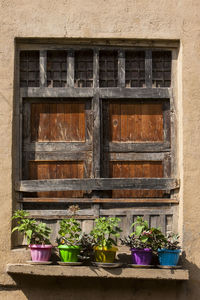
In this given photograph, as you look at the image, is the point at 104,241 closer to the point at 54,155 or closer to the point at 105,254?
the point at 105,254

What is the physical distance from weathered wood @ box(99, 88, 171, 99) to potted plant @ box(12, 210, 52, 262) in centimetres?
167

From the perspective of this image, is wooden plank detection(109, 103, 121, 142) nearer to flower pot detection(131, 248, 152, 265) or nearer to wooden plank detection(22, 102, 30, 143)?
wooden plank detection(22, 102, 30, 143)

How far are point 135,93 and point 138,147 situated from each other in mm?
633

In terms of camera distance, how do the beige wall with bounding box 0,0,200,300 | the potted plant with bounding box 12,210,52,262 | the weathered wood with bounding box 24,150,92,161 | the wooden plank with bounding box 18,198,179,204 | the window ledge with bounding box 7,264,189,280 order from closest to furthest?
the window ledge with bounding box 7,264,189,280, the potted plant with bounding box 12,210,52,262, the beige wall with bounding box 0,0,200,300, the wooden plank with bounding box 18,198,179,204, the weathered wood with bounding box 24,150,92,161

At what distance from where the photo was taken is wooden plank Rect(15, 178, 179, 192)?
668cm

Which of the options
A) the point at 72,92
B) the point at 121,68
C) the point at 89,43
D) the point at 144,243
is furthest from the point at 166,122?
the point at 144,243

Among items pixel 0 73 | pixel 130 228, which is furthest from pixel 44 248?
pixel 0 73

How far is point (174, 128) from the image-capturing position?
6.84 m

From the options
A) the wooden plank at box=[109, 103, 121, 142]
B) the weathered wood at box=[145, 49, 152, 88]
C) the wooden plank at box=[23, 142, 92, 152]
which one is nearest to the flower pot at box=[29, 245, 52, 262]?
the wooden plank at box=[23, 142, 92, 152]

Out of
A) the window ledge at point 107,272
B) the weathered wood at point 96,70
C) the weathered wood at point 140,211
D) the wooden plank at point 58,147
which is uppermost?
the weathered wood at point 96,70

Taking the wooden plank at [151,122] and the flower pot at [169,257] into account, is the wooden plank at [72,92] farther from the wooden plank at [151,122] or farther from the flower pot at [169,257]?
the flower pot at [169,257]

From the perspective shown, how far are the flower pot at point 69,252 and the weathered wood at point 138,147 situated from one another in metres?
1.28

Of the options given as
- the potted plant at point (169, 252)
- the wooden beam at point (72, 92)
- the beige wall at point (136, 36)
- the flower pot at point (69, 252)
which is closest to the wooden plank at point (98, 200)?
the beige wall at point (136, 36)

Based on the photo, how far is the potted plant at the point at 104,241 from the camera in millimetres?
6191
